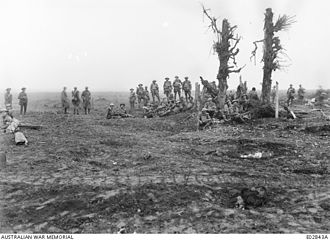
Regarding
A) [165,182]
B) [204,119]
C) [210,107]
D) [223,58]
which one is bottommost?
[165,182]

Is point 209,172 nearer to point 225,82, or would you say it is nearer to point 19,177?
point 19,177

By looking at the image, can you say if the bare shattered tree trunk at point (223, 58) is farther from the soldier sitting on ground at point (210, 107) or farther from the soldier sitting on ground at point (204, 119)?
the soldier sitting on ground at point (204, 119)

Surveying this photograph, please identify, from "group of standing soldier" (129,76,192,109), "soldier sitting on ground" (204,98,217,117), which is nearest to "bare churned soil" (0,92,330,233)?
"soldier sitting on ground" (204,98,217,117)

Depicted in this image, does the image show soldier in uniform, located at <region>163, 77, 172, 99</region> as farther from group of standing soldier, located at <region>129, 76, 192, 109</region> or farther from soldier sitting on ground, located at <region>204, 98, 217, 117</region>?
soldier sitting on ground, located at <region>204, 98, 217, 117</region>

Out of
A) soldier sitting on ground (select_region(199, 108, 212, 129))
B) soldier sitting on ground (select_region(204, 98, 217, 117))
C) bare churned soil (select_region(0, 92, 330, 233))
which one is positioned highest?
soldier sitting on ground (select_region(204, 98, 217, 117))

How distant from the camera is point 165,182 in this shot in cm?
816

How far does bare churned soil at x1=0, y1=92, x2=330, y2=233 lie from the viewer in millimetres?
6344

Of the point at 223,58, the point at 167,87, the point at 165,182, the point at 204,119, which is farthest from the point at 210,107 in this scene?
the point at 165,182

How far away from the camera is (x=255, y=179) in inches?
336

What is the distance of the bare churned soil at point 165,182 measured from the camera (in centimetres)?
634

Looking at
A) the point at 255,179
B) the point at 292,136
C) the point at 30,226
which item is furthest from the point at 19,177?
the point at 292,136

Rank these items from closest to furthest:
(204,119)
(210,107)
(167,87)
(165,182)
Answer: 1. (165,182)
2. (204,119)
3. (210,107)
4. (167,87)

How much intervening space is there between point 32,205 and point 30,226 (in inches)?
32.2

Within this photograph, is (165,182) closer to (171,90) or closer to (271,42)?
(271,42)
